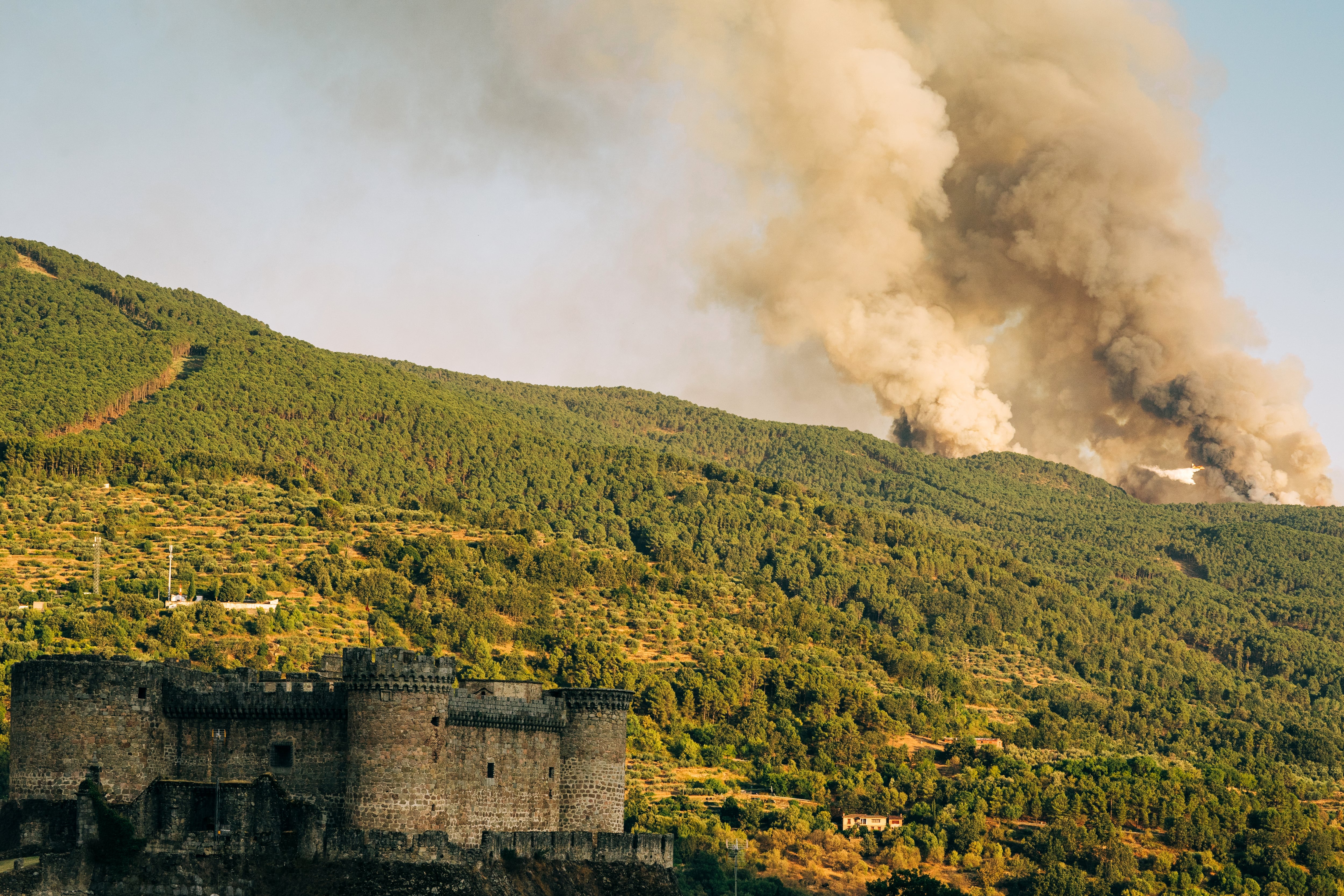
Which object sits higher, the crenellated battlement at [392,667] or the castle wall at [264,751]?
the crenellated battlement at [392,667]

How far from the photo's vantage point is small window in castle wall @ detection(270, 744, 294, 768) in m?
37.8

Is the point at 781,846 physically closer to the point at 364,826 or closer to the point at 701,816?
the point at 701,816

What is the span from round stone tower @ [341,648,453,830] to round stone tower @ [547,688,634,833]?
418cm

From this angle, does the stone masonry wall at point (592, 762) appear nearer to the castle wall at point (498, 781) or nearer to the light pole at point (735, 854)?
the castle wall at point (498, 781)

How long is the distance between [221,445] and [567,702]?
96193mm

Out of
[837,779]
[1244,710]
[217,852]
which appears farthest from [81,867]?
[1244,710]

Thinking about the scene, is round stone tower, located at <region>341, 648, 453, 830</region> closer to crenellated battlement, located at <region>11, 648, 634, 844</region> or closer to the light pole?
crenellated battlement, located at <region>11, 648, 634, 844</region>

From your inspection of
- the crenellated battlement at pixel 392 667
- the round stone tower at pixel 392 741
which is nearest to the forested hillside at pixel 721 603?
the round stone tower at pixel 392 741

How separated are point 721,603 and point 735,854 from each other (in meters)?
55.0

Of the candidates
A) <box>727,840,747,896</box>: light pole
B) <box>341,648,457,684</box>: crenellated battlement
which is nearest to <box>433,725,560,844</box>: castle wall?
<box>341,648,457,684</box>: crenellated battlement

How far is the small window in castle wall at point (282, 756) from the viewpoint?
124 feet

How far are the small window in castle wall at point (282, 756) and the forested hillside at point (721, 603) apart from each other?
31.6 m

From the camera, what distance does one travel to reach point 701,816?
74125 mm

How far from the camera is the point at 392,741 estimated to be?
37750mm
